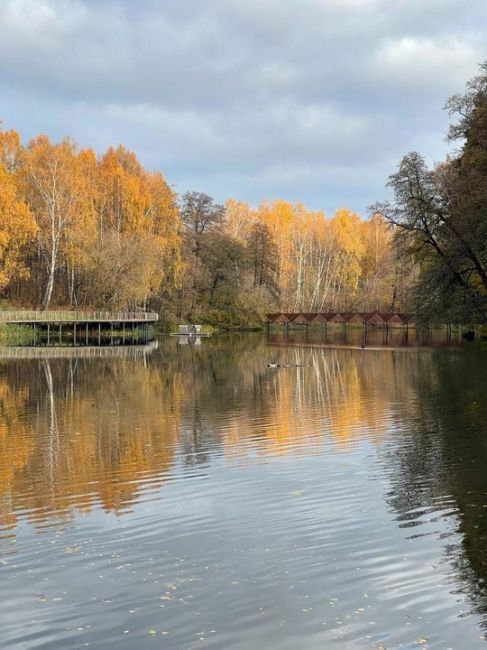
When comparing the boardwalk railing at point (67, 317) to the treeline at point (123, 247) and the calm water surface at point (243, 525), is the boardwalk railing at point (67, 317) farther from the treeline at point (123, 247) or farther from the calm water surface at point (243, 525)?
the calm water surface at point (243, 525)

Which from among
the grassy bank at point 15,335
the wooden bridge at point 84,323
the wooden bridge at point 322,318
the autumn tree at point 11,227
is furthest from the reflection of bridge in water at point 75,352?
the wooden bridge at point 322,318

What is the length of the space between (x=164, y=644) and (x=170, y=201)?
62.0 metres

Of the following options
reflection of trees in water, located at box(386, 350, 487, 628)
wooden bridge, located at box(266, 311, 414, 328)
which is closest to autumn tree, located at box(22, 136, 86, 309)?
wooden bridge, located at box(266, 311, 414, 328)

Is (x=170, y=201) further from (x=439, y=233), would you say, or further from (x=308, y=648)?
(x=308, y=648)

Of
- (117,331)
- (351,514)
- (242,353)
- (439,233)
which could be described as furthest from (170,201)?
(351,514)

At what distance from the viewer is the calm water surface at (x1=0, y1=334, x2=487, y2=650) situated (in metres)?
6.37

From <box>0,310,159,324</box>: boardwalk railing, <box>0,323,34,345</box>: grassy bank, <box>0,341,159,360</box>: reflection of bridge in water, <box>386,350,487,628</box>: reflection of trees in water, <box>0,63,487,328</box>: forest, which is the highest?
<box>0,63,487,328</box>: forest

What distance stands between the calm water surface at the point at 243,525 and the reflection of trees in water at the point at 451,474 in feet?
0.13

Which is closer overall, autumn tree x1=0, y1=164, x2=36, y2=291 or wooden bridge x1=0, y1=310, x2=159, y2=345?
autumn tree x1=0, y1=164, x2=36, y2=291

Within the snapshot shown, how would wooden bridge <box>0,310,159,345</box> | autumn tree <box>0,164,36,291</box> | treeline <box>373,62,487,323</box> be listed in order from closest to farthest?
1. treeline <box>373,62,487,323</box>
2. autumn tree <box>0,164,36,291</box>
3. wooden bridge <box>0,310,159,345</box>

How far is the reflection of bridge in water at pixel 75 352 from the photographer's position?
40213mm

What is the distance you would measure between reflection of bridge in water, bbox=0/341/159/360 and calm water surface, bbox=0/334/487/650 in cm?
2020

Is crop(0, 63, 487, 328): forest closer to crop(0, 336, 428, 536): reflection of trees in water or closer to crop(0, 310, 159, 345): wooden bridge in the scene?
crop(0, 310, 159, 345): wooden bridge

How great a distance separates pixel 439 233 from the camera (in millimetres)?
40938
